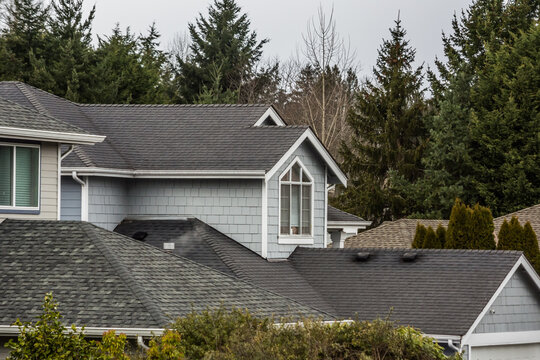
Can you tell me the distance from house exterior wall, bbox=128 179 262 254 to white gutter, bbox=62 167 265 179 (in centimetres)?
39

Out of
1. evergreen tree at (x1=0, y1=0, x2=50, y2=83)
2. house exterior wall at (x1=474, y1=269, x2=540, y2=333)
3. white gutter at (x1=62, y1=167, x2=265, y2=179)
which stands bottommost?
house exterior wall at (x1=474, y1=269, x2=540, y2=333)

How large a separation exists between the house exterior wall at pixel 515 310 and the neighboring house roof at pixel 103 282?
6.23 m

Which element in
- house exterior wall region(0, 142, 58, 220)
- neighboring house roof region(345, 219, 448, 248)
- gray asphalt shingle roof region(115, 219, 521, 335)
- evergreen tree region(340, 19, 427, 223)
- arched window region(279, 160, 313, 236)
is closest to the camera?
house exterior wall region(0, 142, 58, 220)

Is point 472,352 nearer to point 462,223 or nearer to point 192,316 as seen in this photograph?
point 462,223

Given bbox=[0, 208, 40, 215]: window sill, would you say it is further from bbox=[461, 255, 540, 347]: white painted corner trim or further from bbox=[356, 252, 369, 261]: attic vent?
bbox=[461, 255, 540, 347]: white painted corner trim

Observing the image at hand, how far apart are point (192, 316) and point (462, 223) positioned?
58.5ft

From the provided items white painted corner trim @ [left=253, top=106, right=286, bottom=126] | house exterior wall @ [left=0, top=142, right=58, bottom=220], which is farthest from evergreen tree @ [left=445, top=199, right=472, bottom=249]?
house exterior wall @ [left=0, top=142, right=58, bottom=220]

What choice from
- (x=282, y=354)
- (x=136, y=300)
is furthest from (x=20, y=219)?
(x=282, y=354)

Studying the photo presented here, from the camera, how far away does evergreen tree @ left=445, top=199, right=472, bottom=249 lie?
31562 millimetres

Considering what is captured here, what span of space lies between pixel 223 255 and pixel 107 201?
3.49 metres

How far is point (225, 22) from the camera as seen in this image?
59.9 metres

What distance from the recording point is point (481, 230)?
31578 millimetres

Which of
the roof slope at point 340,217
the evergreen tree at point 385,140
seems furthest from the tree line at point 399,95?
the roof slope at point 340,217

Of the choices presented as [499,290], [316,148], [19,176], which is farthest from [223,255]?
[499,290]
